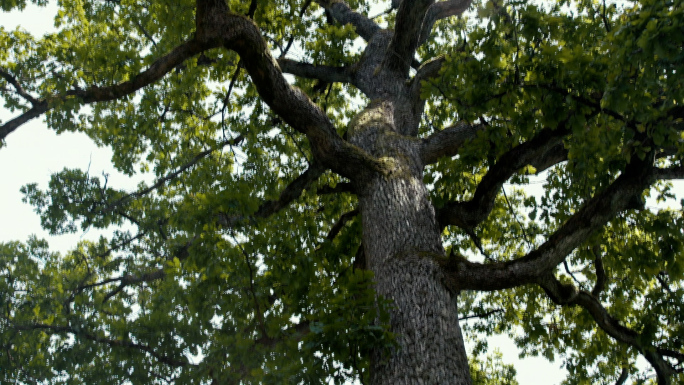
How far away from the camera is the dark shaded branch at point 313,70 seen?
28.9ft

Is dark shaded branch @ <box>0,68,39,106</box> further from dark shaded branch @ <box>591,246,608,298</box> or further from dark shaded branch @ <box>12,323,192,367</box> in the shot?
dark shaded branch @ <box>591,246,608,298</box>

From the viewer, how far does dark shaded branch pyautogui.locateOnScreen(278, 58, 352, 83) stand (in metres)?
8.82

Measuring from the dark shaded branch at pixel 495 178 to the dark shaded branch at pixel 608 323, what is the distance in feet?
3.28

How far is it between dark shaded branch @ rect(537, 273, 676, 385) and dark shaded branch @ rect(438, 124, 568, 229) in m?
1.00

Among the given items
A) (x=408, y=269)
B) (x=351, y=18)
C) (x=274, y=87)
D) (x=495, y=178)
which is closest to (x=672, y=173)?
(x=495, y=178)

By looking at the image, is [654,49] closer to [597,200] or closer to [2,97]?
[597,200]

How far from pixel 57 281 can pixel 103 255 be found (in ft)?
3.50

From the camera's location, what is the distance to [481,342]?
32.9 feet

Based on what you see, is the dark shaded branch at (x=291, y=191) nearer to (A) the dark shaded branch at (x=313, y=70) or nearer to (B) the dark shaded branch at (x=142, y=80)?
(B) the dark shaded branch at (x=142, y=80)

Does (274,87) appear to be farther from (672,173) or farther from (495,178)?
(672,173)

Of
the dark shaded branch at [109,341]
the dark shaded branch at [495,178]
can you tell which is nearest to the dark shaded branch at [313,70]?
the dark shaded branch at [495,178]

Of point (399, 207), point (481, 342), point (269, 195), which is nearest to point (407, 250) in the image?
point (399, 207)

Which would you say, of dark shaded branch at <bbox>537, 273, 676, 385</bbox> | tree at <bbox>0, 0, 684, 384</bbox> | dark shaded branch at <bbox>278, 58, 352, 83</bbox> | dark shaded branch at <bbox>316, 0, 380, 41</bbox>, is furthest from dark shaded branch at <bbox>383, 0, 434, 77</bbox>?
dark shaded branch at <bbox>537, 273, 676, 385</bbox>

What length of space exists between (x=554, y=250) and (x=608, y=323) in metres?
2.01
